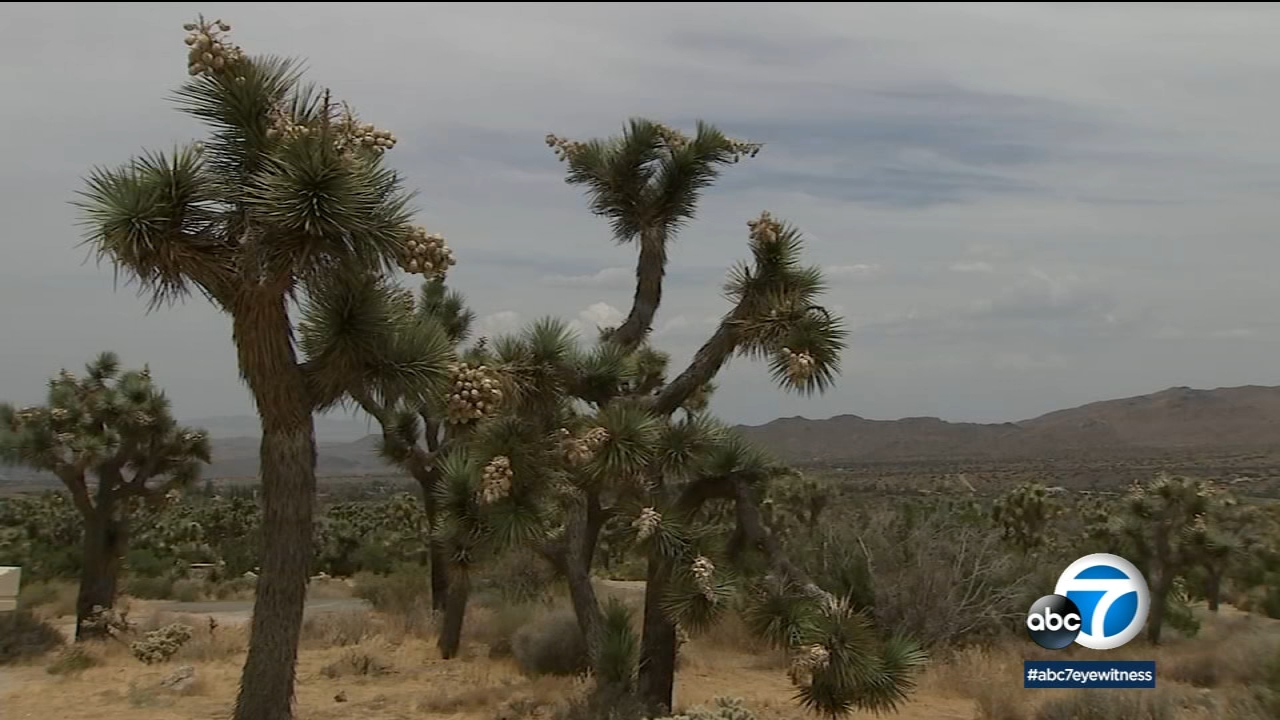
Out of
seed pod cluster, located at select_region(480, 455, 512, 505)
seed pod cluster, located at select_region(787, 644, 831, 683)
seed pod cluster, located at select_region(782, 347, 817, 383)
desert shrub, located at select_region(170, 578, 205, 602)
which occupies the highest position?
seed pod cluster, located at select_region(782, 347, 817, 383)

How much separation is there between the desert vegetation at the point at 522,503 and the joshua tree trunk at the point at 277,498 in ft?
0.08

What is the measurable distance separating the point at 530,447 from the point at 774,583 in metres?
2.52

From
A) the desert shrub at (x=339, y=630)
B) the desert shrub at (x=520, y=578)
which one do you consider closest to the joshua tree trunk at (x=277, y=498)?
the desert shrub at (x=339, y=630)

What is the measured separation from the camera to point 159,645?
1501cm

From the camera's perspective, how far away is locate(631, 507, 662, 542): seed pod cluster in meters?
8.64

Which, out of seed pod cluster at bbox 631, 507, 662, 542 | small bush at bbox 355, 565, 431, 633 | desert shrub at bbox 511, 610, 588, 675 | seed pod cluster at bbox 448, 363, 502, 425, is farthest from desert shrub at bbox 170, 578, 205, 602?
seed pod cluster at bbox 448, 363, 502, 425

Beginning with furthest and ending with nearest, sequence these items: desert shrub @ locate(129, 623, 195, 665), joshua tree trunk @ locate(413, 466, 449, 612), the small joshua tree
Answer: the small joshua tree → joshua tree trunk @ locate(413, 466, 449, 612) → desert shrub @ locate(129, 623, 195, 665)

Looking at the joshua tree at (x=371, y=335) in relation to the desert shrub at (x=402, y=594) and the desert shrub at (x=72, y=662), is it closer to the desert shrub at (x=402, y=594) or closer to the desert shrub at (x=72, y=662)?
the desert shrub at (x=72, y=662)

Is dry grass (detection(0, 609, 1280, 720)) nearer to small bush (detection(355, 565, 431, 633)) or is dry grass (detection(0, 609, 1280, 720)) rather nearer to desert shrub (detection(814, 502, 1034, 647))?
desert shrub (detection(814, 502, 1034, 647))

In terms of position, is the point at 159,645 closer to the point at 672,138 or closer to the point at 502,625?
the point at 502,625

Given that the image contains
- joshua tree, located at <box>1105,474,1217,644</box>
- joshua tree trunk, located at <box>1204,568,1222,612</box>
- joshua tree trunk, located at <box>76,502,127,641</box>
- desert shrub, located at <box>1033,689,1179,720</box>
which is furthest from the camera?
joshua tree trunk, located at <box>1204,568,1222,612</box>

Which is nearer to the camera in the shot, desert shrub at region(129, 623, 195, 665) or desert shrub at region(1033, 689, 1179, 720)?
desert shrub at region(1033, 689, 1179, 720)

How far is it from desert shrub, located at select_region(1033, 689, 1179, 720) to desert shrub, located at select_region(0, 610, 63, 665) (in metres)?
14.2

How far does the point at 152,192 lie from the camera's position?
717 centimetres
